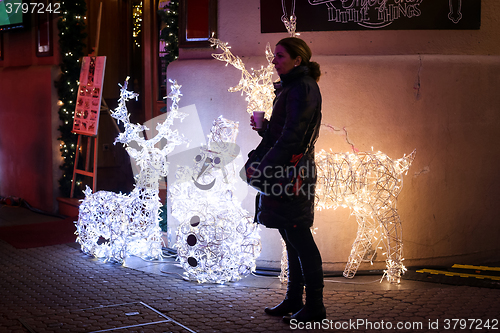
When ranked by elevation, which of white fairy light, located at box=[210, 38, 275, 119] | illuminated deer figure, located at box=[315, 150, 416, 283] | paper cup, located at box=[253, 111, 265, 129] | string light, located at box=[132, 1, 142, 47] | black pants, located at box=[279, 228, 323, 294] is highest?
string light, located at box=[132, 1, 142, 47]

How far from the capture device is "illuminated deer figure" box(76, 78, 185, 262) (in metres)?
5.16

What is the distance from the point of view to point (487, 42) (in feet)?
17.0

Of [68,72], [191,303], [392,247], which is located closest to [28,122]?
[68,72]

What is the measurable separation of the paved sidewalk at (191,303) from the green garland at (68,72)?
3087 mm

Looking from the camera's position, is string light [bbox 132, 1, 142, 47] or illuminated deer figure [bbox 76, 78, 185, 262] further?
string light [bbox 132, 1, 142, 47]

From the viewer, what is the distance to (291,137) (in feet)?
10.8

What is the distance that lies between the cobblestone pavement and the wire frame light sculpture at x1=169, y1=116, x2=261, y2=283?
0.61ft

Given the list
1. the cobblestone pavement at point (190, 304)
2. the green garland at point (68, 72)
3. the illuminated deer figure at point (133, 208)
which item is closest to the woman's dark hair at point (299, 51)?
the cobblestone pavement at point (190, 304)

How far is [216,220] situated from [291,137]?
1.39 metres

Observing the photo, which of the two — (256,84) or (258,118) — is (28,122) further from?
(258,118)

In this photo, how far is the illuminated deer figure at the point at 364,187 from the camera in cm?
438

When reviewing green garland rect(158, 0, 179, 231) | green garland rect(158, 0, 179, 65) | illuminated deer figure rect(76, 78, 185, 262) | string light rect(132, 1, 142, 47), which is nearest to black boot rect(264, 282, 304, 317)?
illuminated deer figure rect(76, 78, 185, 262)

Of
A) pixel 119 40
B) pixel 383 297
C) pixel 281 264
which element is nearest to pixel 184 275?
pixel 281 264

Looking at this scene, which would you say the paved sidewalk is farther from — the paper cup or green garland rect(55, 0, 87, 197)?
green garland rect(55, 0, 87, 197)
